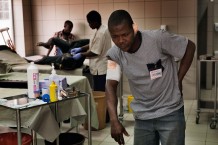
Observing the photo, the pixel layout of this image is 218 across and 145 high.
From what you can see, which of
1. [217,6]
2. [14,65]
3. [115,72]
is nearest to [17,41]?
[14,65]

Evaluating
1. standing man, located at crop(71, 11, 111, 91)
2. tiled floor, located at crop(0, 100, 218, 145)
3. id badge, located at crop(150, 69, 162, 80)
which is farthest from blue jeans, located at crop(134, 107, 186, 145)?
standing man, located at crop(71, 11, 111, 91)

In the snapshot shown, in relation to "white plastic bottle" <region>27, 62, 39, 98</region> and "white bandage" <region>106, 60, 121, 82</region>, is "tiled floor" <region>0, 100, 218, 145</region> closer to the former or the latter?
"white plastic bottle" <region>27, 62, 39, 98</region>

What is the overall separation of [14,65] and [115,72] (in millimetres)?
2733

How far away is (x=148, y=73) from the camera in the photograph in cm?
167

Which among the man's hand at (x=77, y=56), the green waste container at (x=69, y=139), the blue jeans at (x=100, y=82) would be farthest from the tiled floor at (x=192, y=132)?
the man's hand at (x=77, y=56)

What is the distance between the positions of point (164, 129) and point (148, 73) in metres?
0.33

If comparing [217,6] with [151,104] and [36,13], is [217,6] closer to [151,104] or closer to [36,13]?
[36,13]

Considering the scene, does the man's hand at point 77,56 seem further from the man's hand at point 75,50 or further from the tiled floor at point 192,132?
the tiled floor at point 192,132

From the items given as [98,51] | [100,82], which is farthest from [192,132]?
[98,51]

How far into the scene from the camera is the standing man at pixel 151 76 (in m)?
1.66

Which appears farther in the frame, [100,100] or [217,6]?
[217,6]

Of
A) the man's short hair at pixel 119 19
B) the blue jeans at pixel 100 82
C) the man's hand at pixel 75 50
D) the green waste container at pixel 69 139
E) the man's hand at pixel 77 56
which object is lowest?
the green waste container at pixel 69 139

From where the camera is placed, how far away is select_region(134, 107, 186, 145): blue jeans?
1728mm

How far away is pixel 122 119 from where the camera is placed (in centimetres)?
416
